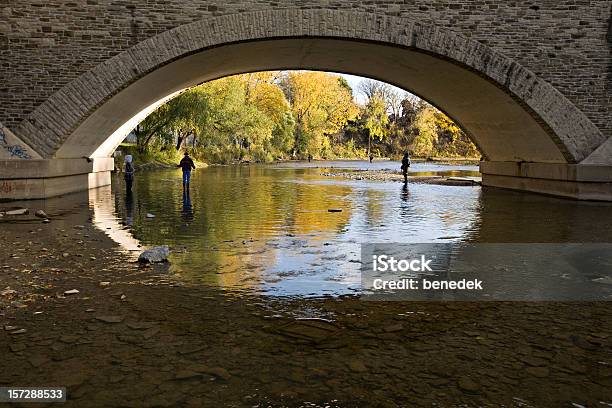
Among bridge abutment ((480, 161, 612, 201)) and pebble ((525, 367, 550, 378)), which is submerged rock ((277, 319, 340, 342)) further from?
bridge abutment ((480, 161, 612, 201))

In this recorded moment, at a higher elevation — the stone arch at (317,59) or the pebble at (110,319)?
the stone arch at (317,59)

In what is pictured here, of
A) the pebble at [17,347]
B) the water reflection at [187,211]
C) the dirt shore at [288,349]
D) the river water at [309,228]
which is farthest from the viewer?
the water reflection at [187,211]

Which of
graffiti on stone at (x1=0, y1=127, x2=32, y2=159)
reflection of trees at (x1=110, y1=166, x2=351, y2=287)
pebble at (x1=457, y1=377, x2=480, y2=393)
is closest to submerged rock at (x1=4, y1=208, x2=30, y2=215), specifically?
reflection of trees at (x1=110, y1=166, x2=351, y2=287)

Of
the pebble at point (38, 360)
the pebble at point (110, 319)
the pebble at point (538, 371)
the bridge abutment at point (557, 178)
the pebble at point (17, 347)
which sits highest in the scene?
the bridge abutment at point (557, 178)

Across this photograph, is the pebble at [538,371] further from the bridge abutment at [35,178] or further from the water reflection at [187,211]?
the bridge abutment at [35,178]

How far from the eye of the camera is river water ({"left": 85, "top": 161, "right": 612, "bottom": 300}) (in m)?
6.05

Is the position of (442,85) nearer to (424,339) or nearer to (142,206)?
(142,206)

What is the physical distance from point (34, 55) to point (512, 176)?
15.2 meters

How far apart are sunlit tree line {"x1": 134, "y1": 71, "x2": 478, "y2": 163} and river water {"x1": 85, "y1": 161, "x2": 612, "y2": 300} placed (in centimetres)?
2223

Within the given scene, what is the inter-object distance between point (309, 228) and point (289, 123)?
182 ft

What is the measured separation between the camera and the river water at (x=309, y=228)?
605 cm

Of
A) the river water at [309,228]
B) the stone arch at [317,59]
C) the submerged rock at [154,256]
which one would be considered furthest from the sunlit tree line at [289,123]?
the submerged rock at [154,256]

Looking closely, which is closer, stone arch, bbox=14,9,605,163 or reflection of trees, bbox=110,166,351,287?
reflection of trees, bbox=110,166,351,287

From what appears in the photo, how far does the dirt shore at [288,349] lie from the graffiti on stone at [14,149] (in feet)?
28.9
